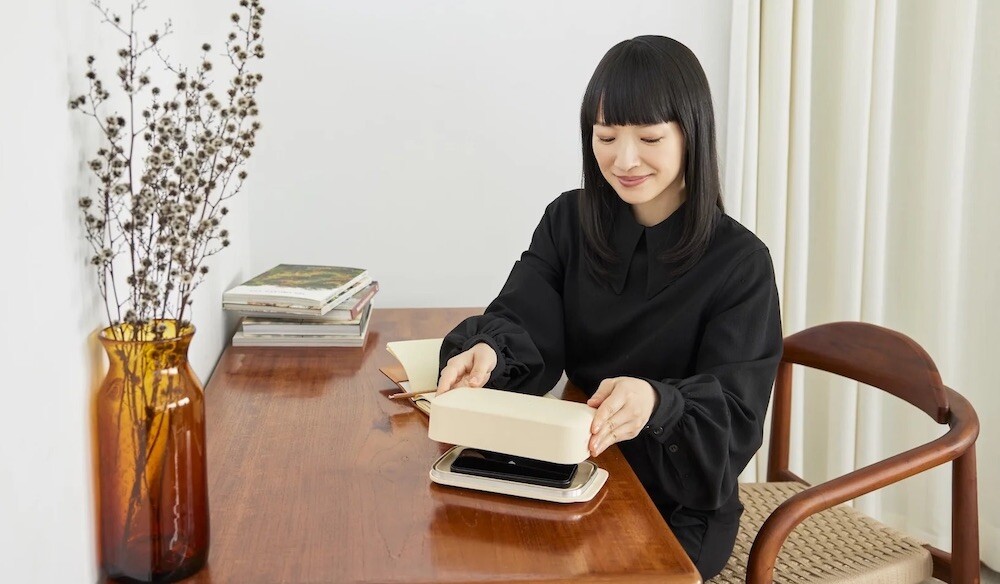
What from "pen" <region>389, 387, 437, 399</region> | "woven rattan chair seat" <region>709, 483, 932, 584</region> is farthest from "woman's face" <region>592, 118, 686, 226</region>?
"woven rattan chair seat" <region>709, 483, 932, 584</region>

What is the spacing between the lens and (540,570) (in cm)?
82

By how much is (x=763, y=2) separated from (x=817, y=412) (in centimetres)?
101

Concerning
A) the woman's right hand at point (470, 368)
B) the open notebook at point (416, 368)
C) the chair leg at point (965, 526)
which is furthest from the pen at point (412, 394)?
the chair leg at point (965, 526)

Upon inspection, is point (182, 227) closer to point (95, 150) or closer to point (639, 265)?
point (95, 150)

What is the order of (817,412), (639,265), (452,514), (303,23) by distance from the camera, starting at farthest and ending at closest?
(817,412), (303,23), (639,265), (452,514)

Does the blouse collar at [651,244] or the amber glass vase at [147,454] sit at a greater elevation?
the blouse collar at [651,244]

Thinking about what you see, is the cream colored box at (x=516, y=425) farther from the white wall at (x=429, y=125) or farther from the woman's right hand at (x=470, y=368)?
the white wall at (x=429, y=125)

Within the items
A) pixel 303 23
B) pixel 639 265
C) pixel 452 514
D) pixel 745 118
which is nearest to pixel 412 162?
pixel 303 23

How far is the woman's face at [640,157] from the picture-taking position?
1.24 metres

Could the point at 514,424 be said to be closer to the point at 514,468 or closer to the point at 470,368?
the point at 514,468

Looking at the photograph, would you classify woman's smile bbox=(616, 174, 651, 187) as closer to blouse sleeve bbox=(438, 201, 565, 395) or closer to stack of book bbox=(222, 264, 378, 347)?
blouse sleeve bbox=(438, 201, 565, 395)

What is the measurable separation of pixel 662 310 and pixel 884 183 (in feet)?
3.42

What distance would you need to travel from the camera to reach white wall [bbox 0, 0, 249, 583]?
63 centimetres

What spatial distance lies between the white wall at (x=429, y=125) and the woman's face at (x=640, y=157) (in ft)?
2.85
